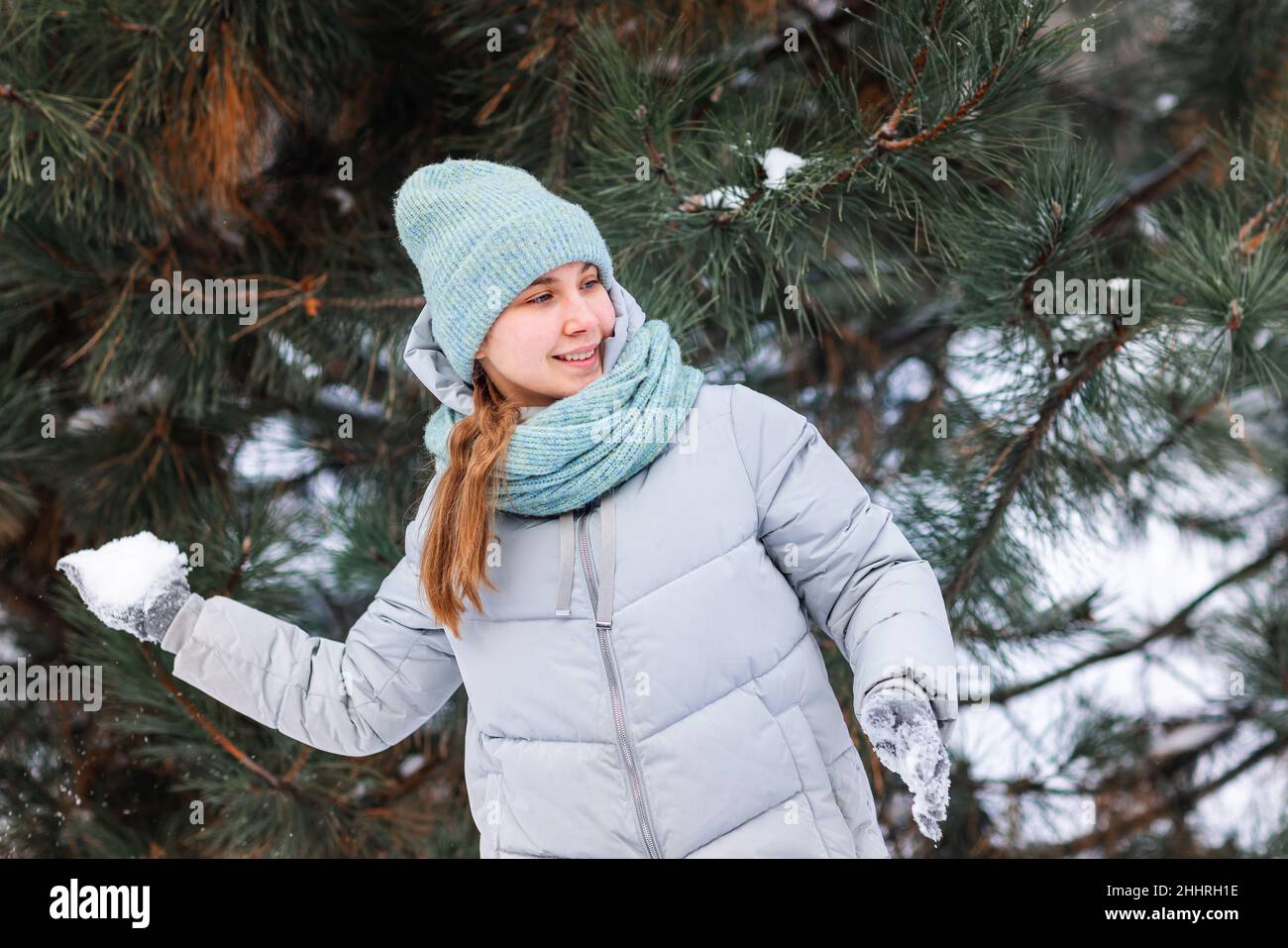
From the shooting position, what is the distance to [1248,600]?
1.50m

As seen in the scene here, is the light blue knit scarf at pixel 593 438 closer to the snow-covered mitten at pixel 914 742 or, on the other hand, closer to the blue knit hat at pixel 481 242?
the blue knit hat at pixel 481 242

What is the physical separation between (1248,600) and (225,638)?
1255 millimetres

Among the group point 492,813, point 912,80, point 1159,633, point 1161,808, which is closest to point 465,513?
point 492,813

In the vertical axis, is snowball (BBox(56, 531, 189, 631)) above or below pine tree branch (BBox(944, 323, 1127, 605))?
below

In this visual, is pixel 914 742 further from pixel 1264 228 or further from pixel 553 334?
pixel 1264 228

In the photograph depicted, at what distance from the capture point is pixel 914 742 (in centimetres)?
73

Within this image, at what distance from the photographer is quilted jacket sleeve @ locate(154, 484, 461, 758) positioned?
91 cm

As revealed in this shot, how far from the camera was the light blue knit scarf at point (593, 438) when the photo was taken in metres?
0.80

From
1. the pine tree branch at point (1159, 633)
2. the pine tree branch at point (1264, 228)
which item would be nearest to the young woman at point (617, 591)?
the pine tree branch at point (1264, 228)

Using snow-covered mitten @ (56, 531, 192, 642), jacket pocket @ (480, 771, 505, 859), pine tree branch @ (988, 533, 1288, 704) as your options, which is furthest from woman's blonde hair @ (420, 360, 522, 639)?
pine tree branch @ (988, 533, 1288, 704)

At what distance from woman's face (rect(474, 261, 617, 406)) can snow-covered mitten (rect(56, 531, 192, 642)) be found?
1.01 feet

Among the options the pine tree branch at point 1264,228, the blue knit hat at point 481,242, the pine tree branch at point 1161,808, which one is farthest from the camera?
the pine tree branch at point 1161,808

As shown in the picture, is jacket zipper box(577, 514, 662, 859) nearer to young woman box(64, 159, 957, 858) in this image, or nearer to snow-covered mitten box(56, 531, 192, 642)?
young woman box(64, 159, 957, 858)
